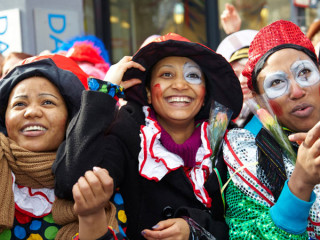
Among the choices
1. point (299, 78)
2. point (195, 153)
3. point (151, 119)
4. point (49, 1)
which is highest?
point (49, 1)

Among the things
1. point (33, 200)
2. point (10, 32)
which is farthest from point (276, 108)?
point (10, 32)

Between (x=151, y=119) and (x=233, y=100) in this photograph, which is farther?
(x=233, y=100)

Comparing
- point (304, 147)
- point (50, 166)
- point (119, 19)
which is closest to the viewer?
point (304, 147)

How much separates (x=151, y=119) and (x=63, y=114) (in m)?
0.45

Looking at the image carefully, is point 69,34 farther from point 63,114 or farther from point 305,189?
point 305,189

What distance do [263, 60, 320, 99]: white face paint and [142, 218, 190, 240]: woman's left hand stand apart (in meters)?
0.77

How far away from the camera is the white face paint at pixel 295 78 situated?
2029mm

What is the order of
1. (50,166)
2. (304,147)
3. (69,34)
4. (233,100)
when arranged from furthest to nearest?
1. (69,34)
2. (233,100)
3. (50,166)
4. (304,147)

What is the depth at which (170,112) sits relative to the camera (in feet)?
7.22

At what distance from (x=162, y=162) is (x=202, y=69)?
1.94 ft

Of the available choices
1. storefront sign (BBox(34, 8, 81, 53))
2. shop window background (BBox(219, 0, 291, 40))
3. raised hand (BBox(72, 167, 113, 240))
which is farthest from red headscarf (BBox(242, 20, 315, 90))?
shop window background (BBox(219, 0, 291, 40))

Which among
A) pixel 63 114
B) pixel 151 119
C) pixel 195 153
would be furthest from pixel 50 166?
pixel 195 153

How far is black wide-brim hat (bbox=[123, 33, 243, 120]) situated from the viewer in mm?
2191

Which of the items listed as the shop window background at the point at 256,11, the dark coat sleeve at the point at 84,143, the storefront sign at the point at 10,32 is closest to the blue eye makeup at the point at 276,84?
the dark coat sleeve at the point at 84,143
